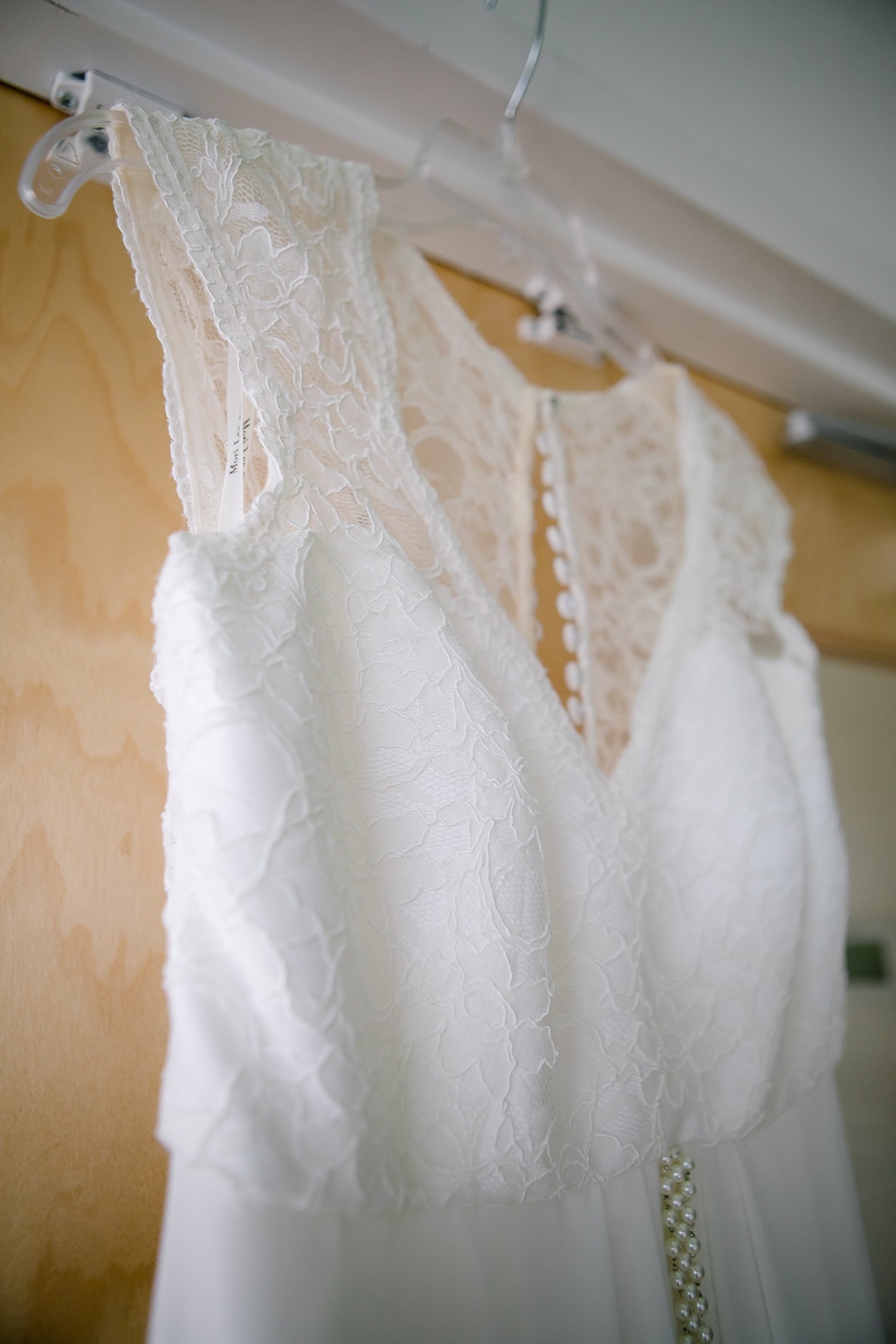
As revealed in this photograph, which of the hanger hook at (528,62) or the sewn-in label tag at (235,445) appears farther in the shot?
the hanger hook at (528,62)

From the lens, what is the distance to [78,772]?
54cm

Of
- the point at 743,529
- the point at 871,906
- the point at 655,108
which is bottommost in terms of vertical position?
the point at 871,906

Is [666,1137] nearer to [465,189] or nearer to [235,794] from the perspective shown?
[235,794]

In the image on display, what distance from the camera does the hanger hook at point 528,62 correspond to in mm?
638

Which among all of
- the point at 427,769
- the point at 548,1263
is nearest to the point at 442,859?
the point at 427,769

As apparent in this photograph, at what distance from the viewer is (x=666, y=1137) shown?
562mm

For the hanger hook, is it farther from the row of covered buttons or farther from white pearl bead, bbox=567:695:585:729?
white pearl bead, bbox=567:695:585:729

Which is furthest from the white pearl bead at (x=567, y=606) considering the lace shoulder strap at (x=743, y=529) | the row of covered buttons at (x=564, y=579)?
the lace shoulder strap at (x=743, y=529)

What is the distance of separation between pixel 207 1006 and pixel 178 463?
310 mm

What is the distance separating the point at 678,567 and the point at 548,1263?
0.59m

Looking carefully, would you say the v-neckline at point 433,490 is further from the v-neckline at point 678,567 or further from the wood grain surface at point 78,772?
the wood grain surface at point 78,772

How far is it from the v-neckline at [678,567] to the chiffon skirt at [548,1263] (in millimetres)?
296

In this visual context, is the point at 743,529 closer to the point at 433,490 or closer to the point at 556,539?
the point at 556,539

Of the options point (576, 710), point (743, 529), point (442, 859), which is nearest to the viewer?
point (442, 859)
